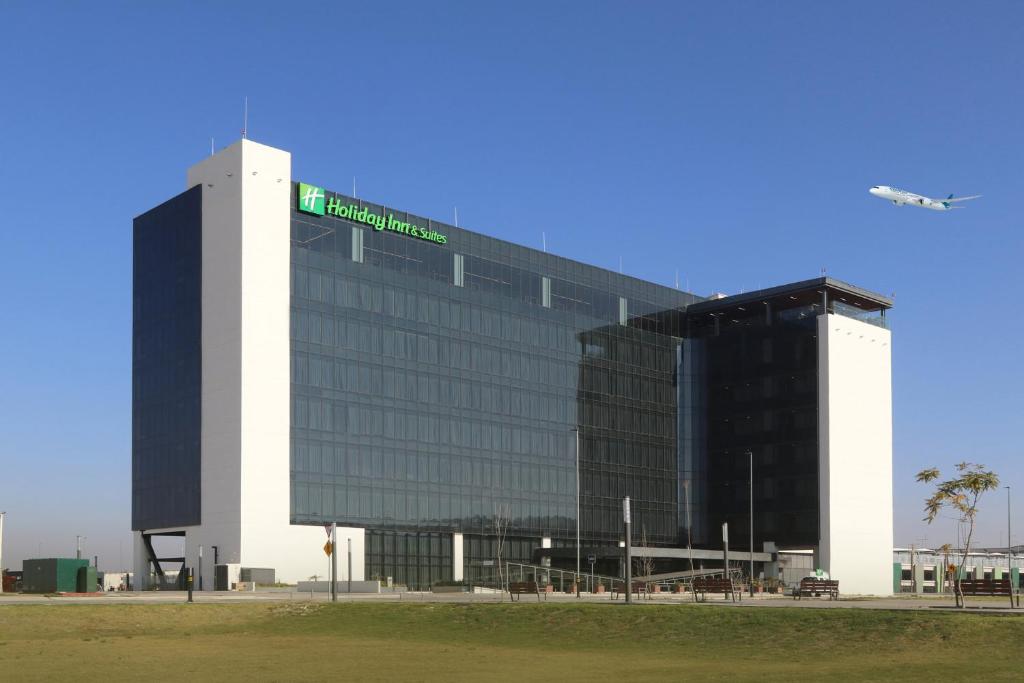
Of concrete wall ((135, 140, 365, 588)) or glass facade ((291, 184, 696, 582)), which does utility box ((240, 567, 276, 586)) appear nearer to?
concrete wall ((135, 140, 365, 588))

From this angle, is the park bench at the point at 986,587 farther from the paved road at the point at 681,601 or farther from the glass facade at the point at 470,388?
the glass facade at the point at 470,388

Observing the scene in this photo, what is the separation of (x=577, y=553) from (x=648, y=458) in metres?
26.9

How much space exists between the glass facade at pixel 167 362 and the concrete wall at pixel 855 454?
6647cm

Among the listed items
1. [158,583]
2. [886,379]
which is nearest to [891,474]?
[886,379]

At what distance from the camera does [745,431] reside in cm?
14025

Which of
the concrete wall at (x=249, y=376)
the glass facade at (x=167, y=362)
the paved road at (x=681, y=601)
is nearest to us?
the paved road at (x=681, y=601)

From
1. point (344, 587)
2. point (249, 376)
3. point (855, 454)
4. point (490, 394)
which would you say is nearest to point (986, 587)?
point (344, 587)

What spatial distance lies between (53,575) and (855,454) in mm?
87067

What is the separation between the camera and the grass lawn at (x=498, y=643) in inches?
1323

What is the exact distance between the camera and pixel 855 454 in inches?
5271

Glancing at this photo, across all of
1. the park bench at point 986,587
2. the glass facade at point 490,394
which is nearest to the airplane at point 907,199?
the glass facade at point 490,394

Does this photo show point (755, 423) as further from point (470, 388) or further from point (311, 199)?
point (311, 199)

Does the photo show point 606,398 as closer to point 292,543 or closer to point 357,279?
point 357,279

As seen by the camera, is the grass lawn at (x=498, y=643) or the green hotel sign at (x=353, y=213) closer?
the grass lawn at (x=498, y=643)
